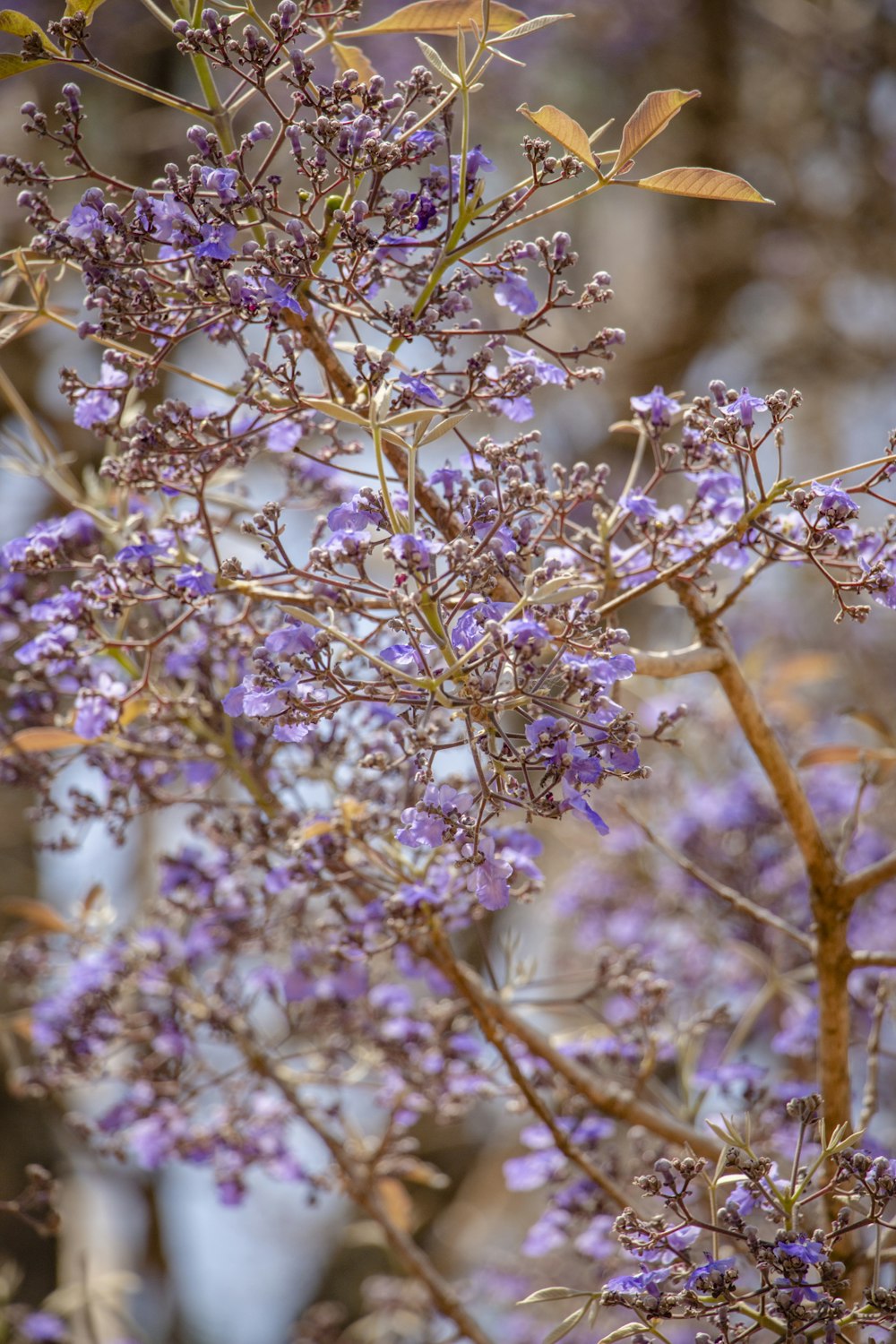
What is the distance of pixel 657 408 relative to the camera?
1502 mm

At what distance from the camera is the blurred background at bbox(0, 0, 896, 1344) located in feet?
15.0

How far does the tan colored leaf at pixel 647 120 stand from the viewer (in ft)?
4.18

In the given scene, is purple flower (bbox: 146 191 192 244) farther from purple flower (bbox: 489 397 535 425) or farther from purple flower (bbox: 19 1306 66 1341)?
purple flower (bbox: 19 1306 66 1341)

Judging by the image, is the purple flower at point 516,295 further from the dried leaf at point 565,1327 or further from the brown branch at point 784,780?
the dried leaf at point 565,1327

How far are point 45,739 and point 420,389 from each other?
820 millimetres

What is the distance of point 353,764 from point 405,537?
30.6 inches

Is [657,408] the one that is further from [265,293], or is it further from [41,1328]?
[41,1328]

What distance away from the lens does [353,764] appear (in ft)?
6.12

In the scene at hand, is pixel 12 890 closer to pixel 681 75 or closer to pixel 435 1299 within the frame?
pixel 435 1299

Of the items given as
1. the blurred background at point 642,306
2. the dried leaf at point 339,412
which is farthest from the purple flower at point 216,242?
the blurred background at point 642,306

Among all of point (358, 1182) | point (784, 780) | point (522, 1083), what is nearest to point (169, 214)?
point (784, 780)

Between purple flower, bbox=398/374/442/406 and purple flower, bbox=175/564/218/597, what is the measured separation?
1.01ft

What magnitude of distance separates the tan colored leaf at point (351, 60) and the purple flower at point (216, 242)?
41 centimetres

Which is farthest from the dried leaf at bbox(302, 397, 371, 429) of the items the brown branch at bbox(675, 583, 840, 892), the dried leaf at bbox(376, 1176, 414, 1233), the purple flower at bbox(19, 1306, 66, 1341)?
the purple flower at bbox(19, 1306, 66, 1341)
